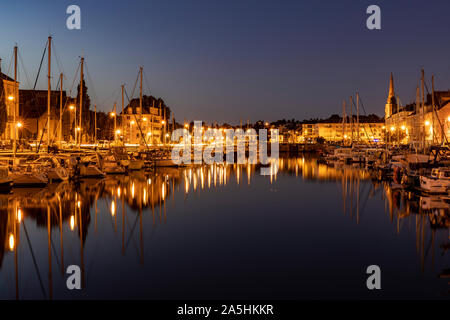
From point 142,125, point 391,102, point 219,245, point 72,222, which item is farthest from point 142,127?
point 391,102

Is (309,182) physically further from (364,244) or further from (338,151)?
(338,151)

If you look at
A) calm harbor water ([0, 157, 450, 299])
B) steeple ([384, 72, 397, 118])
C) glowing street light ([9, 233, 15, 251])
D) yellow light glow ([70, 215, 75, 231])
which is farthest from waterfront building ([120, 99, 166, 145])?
steeple ([384, 72, 397, 118])

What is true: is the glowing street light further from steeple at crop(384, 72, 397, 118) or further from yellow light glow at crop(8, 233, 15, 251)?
steeple at crop(384, 72, 397, 118)

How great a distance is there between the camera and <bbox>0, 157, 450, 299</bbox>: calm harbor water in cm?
1148

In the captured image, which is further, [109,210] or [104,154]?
[104,154]

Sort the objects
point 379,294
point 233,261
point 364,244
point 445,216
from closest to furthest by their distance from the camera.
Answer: point 379,294
point 233,261
point 364,244
point 445,216

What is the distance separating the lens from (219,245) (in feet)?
54.1

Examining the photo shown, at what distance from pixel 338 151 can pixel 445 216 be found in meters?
54.5

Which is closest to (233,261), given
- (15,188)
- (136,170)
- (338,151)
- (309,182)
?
(15,188)

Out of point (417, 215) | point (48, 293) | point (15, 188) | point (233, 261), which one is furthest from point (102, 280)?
point (15, 188)

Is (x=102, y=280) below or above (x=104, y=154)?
below

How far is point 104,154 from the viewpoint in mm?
43969


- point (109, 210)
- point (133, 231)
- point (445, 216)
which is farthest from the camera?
point (109, 210)

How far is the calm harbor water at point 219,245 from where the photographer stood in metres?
11.5
